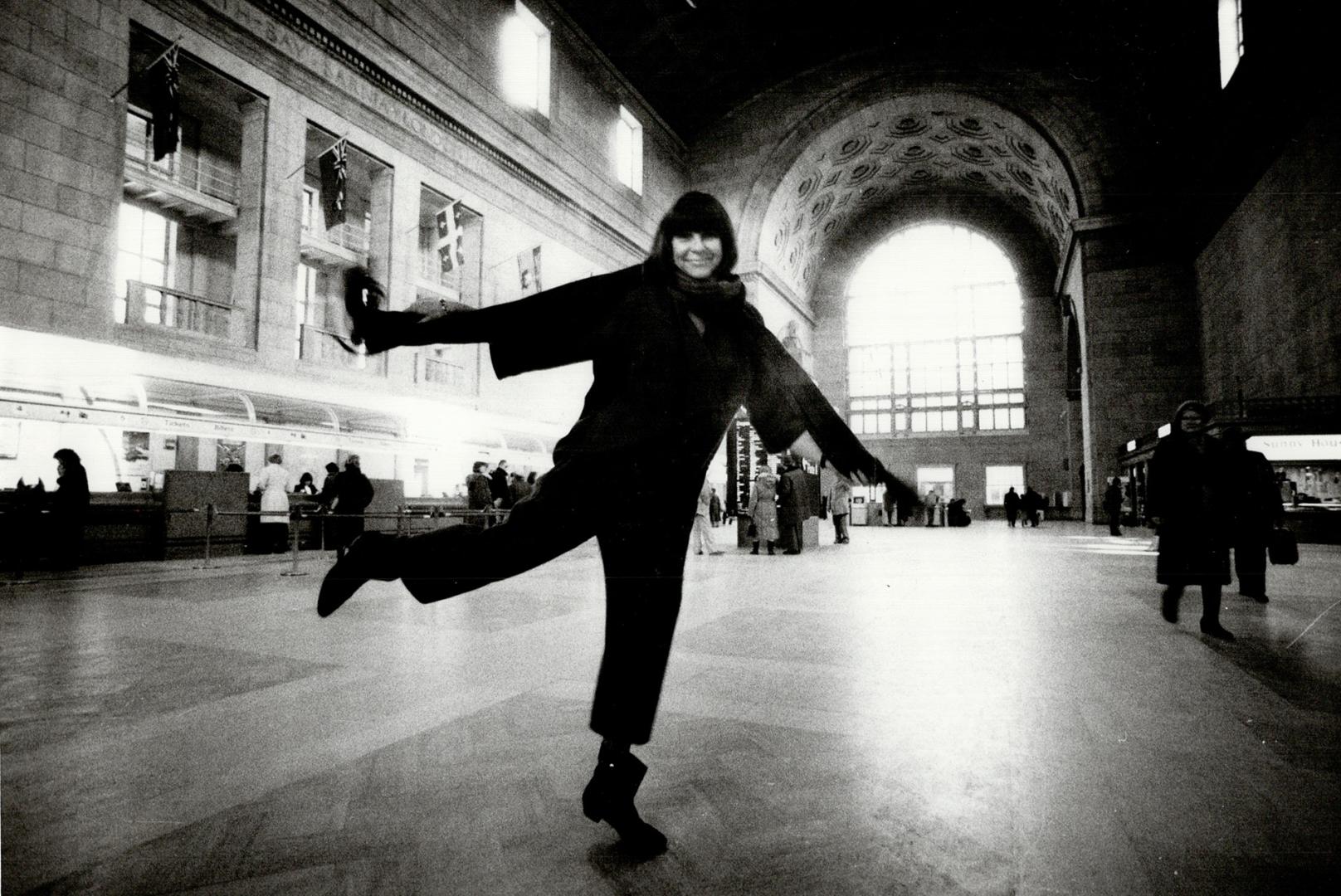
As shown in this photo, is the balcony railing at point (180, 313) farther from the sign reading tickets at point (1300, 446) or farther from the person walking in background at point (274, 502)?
the sign reading tickets at point (1300, 446)

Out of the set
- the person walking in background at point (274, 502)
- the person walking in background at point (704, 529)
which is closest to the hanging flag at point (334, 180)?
the person walking in background at point (274, 502)

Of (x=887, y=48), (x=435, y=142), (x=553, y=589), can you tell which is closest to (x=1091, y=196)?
(x=887, y=48)

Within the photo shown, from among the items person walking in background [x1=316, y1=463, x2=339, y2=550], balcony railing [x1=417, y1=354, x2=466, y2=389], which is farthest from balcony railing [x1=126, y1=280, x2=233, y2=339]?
person walking in background [x1=316, y1=463, x2=339, y2=550]

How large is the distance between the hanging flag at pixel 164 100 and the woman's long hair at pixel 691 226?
40.0ft

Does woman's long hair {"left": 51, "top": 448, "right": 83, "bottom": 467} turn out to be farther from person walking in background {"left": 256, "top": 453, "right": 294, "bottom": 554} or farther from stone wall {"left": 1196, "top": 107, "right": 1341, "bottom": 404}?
stone wall {"left": 1196, "top": 107, "right": 1341, "bottom": 404}

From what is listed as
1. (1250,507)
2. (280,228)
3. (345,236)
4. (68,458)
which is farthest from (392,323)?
(345,236)

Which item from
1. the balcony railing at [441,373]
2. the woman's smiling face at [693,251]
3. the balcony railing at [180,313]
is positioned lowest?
the woman's smiling face at [693,251]

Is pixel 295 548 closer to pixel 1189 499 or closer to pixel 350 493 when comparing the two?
pixel 350 493

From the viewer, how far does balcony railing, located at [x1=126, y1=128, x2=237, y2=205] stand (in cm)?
1431

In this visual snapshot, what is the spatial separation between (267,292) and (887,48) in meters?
20.4

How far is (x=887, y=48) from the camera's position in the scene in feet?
77.2

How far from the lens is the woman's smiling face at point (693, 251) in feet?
5.91

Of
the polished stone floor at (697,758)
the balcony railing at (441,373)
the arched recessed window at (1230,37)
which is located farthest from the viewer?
the balcony railing at (441,373)

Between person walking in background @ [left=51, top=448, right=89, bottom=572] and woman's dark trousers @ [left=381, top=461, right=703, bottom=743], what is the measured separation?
8.79 m
